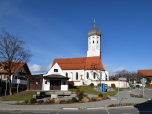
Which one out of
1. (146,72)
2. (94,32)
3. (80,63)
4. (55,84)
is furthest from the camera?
(146,72)

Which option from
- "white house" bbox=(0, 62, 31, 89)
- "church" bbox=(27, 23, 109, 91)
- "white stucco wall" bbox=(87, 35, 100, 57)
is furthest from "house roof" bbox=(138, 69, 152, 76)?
"white house" bbox=(0, 62, 31, 89)

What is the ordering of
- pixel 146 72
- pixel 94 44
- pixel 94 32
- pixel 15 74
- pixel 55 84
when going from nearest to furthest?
pixel 55 84
pixel 15 74
pixel 94 44
pixel 94 32
pixel 146 72

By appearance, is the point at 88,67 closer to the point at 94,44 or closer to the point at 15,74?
the point at 94,44

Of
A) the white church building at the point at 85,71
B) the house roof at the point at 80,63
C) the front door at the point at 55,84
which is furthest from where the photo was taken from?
the house roof at the point at 80,63

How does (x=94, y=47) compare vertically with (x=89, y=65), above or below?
above

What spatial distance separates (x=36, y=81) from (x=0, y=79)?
11693 mm

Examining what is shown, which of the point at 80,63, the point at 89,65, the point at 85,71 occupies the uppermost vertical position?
the point at 80,63

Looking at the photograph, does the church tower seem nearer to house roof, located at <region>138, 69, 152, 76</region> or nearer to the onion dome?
the onion dome

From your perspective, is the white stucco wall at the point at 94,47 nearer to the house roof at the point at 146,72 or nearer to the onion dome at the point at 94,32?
the onion dome at the point at 94,32

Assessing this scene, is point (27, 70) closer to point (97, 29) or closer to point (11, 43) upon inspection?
point (11, 43)

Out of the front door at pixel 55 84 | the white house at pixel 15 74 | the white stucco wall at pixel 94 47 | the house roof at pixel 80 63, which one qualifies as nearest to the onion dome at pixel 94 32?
the white stucco wall at pixel 94 47

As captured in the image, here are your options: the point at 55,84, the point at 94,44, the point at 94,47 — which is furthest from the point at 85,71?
the point at 55,84

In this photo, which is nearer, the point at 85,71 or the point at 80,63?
the point at 85,71

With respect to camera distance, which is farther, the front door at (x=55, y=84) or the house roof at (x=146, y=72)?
the house roof at (x=146, y=72)
